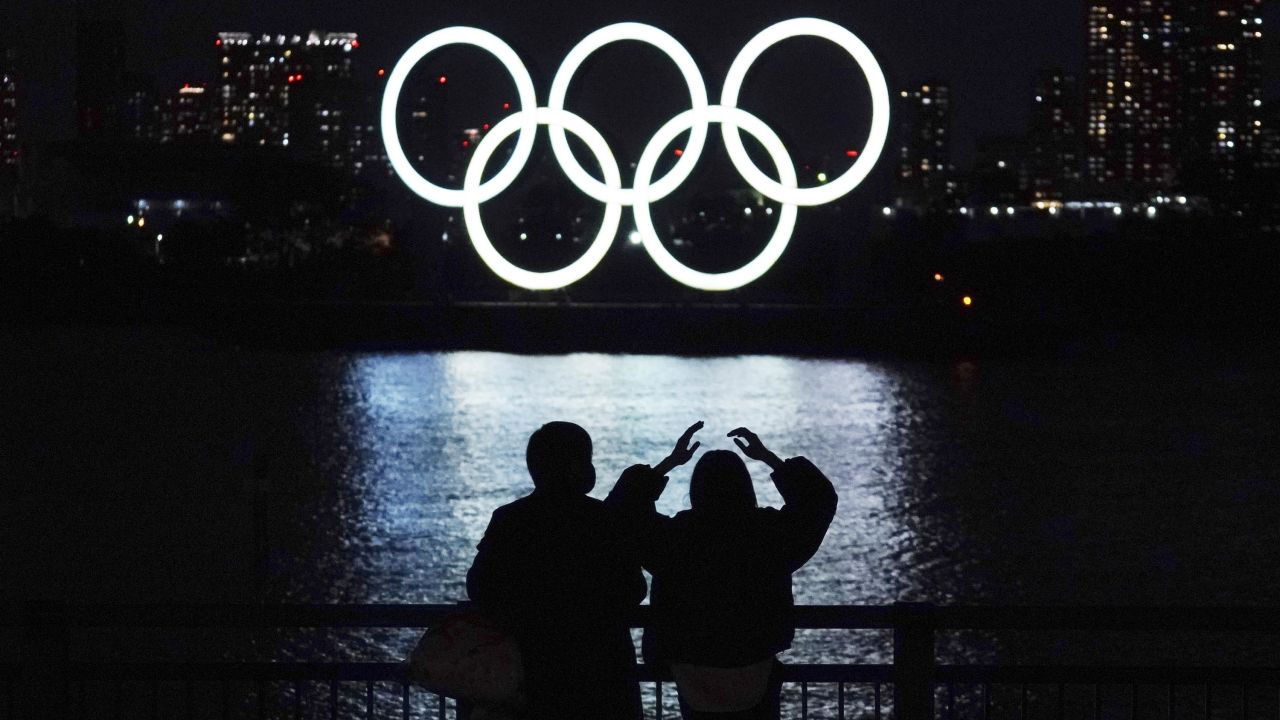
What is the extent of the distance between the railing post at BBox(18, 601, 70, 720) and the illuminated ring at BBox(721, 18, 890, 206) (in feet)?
124

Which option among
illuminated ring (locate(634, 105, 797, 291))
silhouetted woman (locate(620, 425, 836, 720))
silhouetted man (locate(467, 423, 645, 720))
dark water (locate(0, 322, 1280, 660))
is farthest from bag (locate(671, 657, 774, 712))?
illuminated ring (locate(634, 105, 797, 291))

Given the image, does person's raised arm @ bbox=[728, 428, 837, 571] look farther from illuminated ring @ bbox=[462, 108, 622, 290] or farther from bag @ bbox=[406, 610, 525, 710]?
illuminated ring @ bbox=[462, 108, 622, 290]

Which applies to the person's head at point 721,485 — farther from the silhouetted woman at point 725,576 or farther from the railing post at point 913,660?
the railing post at point 913,660

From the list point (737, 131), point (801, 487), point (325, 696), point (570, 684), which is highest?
point (737, 131)

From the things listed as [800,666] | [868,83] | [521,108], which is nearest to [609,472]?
[800,666]

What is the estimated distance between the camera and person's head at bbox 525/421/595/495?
5.21 m

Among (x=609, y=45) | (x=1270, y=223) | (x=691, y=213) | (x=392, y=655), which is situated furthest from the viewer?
(x=1270, y=223)

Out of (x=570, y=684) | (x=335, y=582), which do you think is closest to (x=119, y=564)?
(x=335, y=582)

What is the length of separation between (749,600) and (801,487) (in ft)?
1.24

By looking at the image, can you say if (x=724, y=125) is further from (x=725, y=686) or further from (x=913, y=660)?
(x=725, y=686)

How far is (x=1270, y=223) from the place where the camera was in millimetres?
123250

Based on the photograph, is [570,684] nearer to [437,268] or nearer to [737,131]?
[737,131]

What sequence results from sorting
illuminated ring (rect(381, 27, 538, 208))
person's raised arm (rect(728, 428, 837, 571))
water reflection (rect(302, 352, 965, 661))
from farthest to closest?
1. illuminated ring (rect(381, 27, 538, 208))
2. water reflection (rect(302, 352, 965, 661))
3. person's raised arm (rect(728, 428, 837, 571))

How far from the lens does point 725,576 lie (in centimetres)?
539
